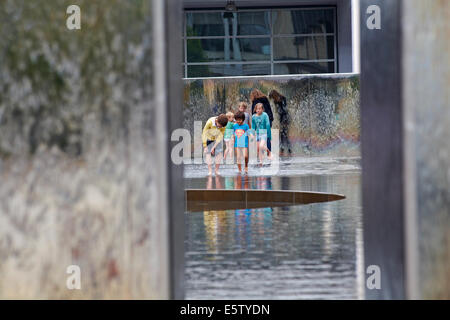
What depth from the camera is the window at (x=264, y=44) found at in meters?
27.5

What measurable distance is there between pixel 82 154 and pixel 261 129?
1597cm

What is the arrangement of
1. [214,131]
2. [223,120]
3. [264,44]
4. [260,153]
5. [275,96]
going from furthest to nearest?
[264,44] → [275,96] → [260,153] → [214,131] → [223,120]

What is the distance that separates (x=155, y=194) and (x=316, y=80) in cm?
1773

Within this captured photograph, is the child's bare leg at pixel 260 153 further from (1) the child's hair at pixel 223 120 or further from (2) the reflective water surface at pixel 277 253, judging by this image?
(2) the reflective water surface at pixel 277 253

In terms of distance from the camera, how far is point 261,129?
750 inches

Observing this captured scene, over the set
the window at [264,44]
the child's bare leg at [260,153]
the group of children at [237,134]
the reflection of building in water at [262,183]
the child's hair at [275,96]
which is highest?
the window at [264,44]

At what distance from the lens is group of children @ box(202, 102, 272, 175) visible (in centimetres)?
1466

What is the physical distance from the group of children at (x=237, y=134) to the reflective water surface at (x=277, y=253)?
5842 mm

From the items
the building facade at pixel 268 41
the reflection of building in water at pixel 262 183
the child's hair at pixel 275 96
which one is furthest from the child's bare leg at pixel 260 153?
the building facade at pixel 268 41

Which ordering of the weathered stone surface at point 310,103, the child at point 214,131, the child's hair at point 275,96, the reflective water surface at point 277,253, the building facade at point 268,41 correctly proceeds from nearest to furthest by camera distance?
the reflective water surface at point 277,253, the child at point 214,131, the weathered stone surface at point 310,103, the child's hair at point 275,96, the building facade at point 268,41

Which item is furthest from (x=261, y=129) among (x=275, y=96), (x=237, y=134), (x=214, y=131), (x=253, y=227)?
(x=253, y=227)

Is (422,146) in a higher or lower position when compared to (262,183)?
higher

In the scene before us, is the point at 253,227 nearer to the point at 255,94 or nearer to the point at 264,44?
the point at 255,94
